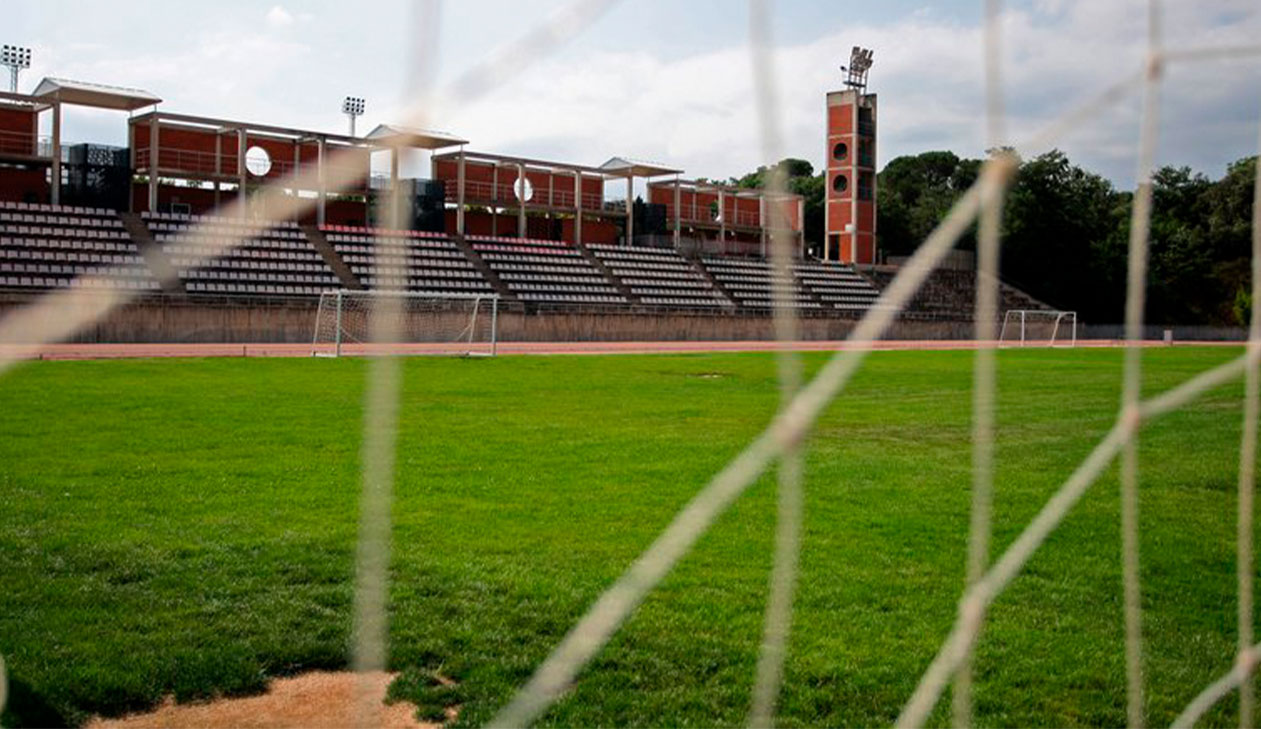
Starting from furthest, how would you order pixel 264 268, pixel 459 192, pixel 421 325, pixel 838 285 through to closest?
pixel 838 285, pixel 459 192, pixel 264 268, pixel 421 325

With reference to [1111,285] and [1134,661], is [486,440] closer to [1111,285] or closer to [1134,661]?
[1134,661]

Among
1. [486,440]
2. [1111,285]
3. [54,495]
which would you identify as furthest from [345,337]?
[1111,285]

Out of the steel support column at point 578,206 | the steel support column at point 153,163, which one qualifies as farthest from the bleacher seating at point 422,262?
the steel support column at point 578,206

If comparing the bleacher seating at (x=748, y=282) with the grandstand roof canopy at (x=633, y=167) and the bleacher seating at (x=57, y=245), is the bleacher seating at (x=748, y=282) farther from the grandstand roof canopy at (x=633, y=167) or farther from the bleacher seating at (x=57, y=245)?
the bleacher seating at (x=57, y=245)

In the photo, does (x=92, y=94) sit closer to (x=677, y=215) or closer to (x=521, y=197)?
(x=521, y=197)

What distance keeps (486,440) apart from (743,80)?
19.8 feet

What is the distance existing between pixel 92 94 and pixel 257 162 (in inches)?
245

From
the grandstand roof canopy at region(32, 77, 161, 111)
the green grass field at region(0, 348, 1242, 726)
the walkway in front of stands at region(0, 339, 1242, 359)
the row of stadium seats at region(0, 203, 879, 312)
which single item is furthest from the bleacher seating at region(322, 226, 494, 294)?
the green grass field at region(0, 348, 1242, 726)

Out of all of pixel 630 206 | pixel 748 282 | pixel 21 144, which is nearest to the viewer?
pixel 21 144

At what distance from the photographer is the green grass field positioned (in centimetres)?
322

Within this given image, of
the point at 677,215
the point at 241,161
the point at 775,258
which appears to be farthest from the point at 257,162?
the point at 775,258

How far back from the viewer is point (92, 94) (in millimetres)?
26797

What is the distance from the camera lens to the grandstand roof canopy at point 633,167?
132 feet

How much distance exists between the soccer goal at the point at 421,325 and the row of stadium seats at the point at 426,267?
50.9 inches
